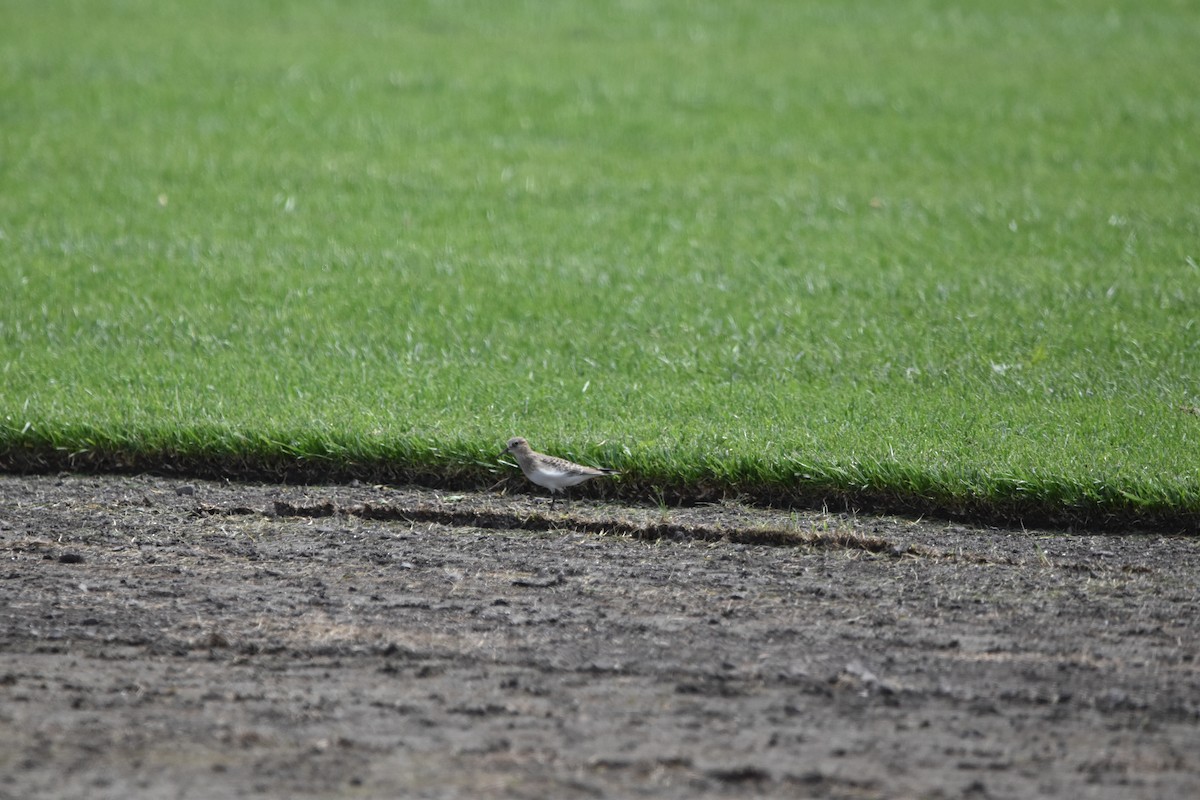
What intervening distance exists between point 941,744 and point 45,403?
5.74 metres

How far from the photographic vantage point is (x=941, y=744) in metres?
Result: 4.46

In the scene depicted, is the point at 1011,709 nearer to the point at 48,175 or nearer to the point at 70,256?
the point at 70,256

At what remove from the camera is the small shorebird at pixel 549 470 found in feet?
22.1

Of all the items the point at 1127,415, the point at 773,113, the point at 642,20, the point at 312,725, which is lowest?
the point at 312,725

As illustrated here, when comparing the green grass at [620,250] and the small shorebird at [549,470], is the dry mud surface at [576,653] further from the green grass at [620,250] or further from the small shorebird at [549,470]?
the green grass at [620,250]

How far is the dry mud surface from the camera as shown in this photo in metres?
4.28

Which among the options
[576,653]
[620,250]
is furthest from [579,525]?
[620,250]

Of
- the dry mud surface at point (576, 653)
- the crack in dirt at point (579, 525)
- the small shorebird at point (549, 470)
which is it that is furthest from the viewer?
the small shorebird at point (549, 470)

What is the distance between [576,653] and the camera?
5.17 m

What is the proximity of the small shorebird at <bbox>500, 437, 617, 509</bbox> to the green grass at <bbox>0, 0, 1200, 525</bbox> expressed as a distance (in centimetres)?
56

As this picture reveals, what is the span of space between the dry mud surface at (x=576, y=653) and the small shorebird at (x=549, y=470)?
0.57 ft

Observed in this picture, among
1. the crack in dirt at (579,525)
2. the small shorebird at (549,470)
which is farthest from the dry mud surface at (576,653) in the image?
the small shorebird at (549,470)

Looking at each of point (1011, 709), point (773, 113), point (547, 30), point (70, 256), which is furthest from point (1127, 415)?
point (547, 30)

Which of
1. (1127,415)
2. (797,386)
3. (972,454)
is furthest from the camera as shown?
(797,386)
